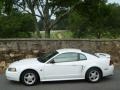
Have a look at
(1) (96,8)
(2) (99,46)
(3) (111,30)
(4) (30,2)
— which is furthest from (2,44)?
(3) (111,30)

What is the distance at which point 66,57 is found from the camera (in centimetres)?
1255

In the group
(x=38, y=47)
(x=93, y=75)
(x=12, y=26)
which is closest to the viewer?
(x=93, y=75)

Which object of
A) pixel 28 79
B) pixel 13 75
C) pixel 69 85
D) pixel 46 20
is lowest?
pixel 69 85

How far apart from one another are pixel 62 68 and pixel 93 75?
1202mm

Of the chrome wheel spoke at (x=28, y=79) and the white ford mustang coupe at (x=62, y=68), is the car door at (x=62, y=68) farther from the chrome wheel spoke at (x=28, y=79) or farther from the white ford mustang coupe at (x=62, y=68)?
the chrome wheel spoke at (x=28, y=79)

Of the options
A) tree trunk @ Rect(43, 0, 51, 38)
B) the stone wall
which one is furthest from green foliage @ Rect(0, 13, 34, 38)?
the stone wall

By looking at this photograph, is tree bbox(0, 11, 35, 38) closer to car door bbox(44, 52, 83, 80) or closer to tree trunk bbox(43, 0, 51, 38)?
tree trunk bbox(43, 0, 51, 38)

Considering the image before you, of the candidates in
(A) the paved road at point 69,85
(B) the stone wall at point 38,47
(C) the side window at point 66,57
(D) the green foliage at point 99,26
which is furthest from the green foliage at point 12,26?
(A) the paved road at point 69,85

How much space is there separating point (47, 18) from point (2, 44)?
1583 centimetres

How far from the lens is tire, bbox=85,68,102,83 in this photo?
12.4m

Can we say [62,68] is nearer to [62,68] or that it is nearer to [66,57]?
[62,68]

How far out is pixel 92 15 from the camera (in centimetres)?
3462

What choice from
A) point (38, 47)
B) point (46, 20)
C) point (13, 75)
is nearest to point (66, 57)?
point (13, 75)

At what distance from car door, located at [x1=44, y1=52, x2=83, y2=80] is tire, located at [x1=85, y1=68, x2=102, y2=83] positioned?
36 centimetres
